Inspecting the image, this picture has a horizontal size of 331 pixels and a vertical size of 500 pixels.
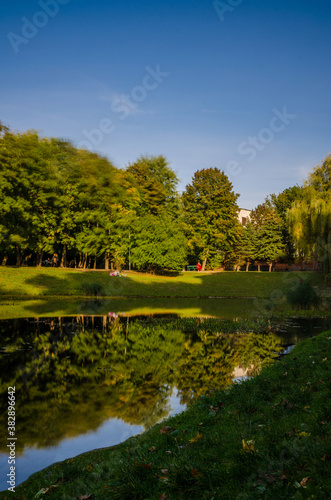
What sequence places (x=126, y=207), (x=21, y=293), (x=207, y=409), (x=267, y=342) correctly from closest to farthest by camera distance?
(x=207, y=409)
(x=267, y=342)
(x=21, y=293)
(x=126, y=207)

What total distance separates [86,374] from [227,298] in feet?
86.7

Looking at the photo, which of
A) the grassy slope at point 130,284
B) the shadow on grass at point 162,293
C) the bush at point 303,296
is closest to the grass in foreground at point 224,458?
the shadow on grass at point 162,293

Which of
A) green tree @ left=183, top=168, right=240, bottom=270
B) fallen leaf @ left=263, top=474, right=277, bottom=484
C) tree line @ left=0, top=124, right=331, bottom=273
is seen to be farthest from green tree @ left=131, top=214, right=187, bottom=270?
fallen leaf @ left=263, top=474, right=277, bottom=484

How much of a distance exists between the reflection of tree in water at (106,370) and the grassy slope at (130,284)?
1404 centimetres

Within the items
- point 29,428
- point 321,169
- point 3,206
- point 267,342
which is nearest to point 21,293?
point 3,206

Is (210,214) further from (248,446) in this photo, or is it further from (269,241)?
(248,446)

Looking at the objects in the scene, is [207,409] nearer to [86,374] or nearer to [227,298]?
[86,374]

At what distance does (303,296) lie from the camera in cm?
2408

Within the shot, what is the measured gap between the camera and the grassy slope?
31.5 metres

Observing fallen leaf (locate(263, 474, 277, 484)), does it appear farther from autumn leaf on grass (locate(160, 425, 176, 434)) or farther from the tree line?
the tree line

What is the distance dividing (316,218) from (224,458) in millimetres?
36310

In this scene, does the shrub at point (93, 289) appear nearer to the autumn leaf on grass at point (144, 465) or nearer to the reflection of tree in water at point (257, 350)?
the reflection of tree in water at point (257, 350)

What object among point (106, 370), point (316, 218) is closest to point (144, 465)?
point (106, 370)

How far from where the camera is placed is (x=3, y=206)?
36125 mm
